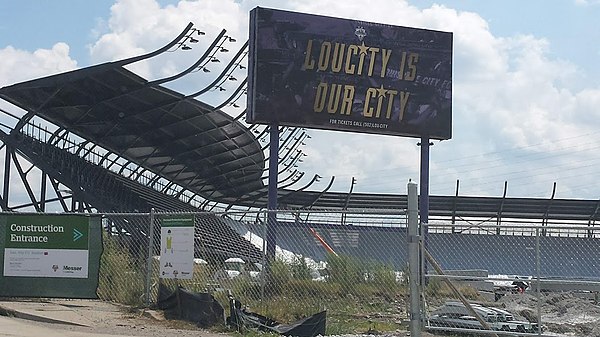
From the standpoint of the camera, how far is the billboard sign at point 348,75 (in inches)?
1117

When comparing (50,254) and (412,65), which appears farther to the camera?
(412,65)

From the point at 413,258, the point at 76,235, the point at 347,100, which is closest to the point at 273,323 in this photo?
the point at 413,258

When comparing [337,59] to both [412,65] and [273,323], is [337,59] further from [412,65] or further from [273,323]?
[273,323]

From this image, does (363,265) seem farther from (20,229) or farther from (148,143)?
(148,143)

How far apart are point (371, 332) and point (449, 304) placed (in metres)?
1.42

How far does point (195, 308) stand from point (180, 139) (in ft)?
112

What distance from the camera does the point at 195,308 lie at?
A: 50.0 ft

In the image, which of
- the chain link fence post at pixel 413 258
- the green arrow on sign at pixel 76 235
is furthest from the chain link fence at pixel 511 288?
the green arrow on sign at pixel 76 235

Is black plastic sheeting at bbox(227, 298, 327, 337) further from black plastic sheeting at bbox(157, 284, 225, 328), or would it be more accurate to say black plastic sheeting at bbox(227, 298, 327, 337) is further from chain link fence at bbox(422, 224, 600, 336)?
chain link fence at bbox(422, 224, 600, 336)

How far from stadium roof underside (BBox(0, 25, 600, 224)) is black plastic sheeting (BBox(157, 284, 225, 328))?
19.6 m

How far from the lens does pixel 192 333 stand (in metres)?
14.3

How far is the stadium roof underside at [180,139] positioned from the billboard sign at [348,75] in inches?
257

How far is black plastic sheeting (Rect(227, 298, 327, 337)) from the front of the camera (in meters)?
13.9

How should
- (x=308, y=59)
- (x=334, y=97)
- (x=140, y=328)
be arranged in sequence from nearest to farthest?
(x=140, y=328) < (x=308, y=59) < (x=334, y=97)
